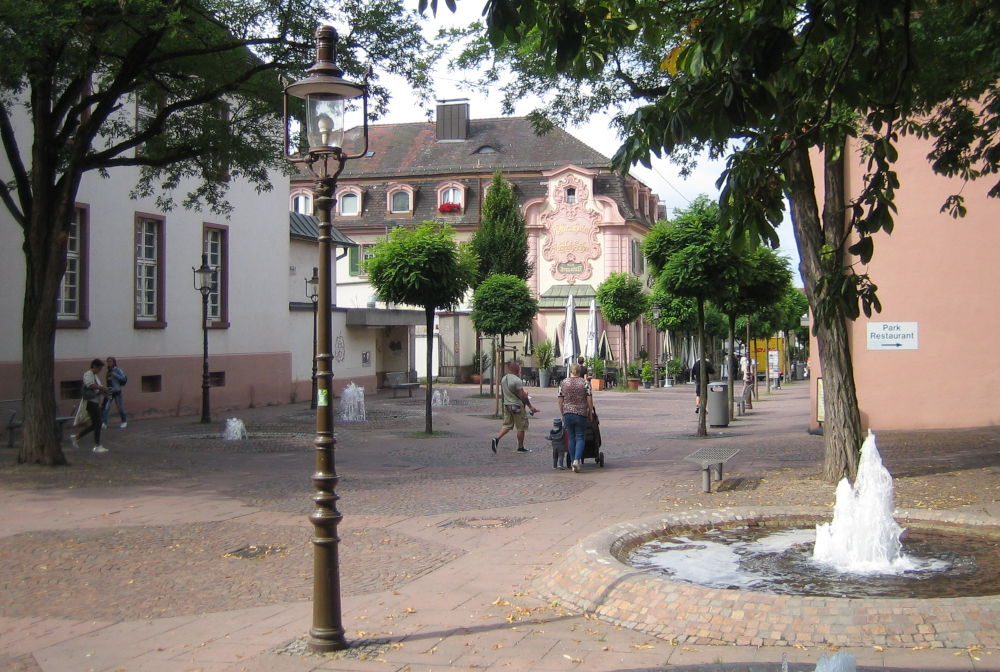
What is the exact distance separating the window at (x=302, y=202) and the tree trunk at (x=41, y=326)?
141 ft

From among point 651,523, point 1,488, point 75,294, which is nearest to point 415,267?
point 75,294

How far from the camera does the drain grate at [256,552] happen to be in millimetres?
8719

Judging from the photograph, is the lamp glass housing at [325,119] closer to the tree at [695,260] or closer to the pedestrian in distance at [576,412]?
the pedestrian in distance at [576,412]

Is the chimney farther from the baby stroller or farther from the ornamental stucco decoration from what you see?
the baby stroller

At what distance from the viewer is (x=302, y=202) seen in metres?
57.6

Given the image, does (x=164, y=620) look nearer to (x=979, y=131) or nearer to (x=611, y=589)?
(x=611, y=589)

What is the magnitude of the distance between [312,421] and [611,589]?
60.9ft

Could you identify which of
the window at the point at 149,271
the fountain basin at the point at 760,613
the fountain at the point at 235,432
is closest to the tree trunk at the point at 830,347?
the fountain basin at the point at 760,613

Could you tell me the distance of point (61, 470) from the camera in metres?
14.1

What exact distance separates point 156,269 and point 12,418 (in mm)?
7951

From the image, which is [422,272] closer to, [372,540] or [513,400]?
[513,400]

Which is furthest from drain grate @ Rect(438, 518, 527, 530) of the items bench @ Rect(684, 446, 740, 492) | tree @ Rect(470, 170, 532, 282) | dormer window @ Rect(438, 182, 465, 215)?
dormer window @ Rect(438, 182, 465, 215)

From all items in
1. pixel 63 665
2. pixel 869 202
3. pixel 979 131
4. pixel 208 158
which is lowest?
pixel 63 665

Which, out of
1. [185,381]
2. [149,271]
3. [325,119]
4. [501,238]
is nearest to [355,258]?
[501,238]
